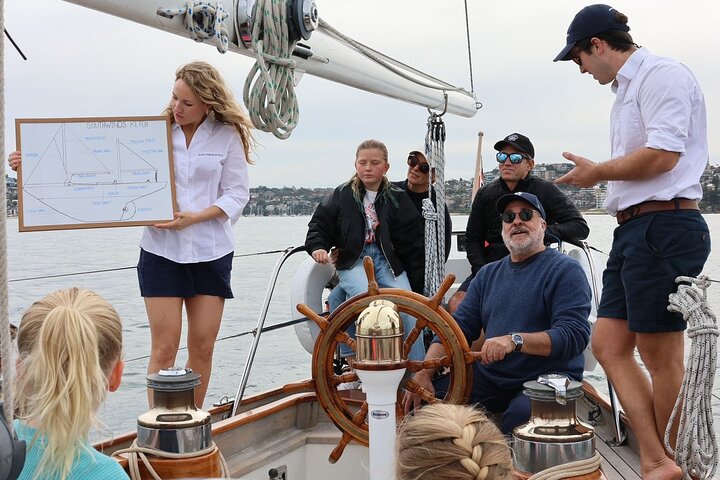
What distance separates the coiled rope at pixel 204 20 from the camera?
218 cm

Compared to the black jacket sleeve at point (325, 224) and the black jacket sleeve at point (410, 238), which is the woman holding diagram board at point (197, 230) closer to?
the black jacket sleeve at point (325, 224)

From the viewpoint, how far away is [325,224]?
4.43 metres

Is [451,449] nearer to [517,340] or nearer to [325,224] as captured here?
[517,340]

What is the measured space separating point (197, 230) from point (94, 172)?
0.43m

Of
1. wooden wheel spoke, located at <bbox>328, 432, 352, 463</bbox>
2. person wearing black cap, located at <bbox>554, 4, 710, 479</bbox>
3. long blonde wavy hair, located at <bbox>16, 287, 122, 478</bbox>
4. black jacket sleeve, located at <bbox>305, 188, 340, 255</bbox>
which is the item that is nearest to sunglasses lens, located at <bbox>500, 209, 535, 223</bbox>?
person wearing black cap, located at <bbox>554, 4, 710, 479</bbox>

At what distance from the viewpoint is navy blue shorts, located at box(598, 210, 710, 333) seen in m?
2.48

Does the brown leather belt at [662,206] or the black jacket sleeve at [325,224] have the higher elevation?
the brown leather belt at [662,206]

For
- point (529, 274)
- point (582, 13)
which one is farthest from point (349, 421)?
point (582, 13)

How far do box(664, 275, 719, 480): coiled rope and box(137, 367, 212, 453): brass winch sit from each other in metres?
1.30

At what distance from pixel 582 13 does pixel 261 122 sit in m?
1.01

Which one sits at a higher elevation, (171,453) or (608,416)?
(171,453)

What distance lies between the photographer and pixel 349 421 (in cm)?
267

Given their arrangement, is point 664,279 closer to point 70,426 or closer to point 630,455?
point 630,455

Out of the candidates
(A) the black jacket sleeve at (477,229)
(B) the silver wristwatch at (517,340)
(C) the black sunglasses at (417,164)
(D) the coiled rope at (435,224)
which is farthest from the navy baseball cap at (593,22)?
(C) the black sunglasses at (417,164)
